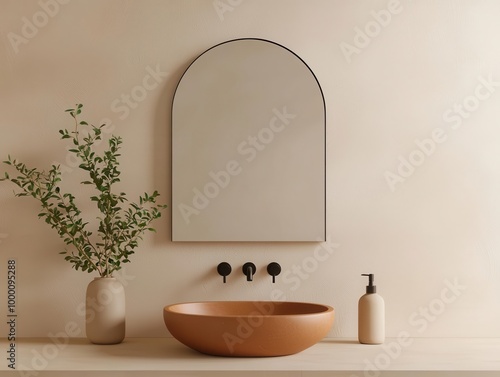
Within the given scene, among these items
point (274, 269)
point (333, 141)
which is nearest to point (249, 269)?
point (274, 269)

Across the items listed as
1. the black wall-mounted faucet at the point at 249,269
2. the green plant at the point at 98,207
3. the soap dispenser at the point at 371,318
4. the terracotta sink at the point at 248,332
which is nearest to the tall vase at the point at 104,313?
the green plant at the point at 98,207

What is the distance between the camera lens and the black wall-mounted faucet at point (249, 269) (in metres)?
2.15

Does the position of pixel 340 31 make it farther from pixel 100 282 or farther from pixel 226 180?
pixel 100 282

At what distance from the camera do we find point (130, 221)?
85.2 inches

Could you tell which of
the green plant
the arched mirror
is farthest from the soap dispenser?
the green plant

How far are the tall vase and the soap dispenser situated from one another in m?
0.71

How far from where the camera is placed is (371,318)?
2.06m

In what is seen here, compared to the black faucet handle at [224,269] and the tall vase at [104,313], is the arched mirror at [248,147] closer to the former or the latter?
the black faucet handle at [224,269]

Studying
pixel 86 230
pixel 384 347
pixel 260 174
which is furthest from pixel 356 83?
pixel 86 230

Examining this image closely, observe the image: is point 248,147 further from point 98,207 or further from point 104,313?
point 104,313

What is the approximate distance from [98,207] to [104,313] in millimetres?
319

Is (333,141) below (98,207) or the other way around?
the other way around

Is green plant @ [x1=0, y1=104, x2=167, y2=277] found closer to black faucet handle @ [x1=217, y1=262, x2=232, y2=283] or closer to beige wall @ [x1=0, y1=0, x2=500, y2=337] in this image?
beige wall @ [x1=0, y1=0, x2=500, y2=337]

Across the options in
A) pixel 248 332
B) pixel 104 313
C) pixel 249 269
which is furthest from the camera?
pixel 249 269
